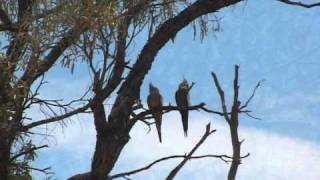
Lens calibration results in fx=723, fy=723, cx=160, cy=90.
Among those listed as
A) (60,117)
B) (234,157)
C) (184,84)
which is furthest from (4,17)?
(234,157)

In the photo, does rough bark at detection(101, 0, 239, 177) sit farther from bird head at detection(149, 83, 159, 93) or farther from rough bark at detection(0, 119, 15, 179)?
bird head at detection(149, 83, 159, 93)

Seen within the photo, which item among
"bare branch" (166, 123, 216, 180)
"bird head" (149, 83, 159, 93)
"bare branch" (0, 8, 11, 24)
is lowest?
"bare branch" (166, 123, 216, 180)

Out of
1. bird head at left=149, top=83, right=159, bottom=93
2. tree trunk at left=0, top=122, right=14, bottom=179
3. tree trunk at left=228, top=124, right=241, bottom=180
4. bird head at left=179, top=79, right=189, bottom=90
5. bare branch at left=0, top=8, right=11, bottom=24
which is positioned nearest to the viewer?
tree trunk at left=228, top=124, right=241, bottom=180

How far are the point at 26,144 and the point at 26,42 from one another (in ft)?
7.00

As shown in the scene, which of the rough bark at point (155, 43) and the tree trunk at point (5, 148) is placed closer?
the tree trunk at point (5, 148)

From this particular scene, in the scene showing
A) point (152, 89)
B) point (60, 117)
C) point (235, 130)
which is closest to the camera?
point (235, 130)

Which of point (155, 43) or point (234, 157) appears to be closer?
point (234, 157)

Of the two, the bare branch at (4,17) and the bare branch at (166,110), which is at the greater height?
the bare branch at (4,17)

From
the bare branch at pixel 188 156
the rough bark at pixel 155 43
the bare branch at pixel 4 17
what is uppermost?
the bare branch at pixel 4 17

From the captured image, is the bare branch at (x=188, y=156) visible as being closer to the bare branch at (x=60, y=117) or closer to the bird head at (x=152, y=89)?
the bare branch at (x=60, y=117)

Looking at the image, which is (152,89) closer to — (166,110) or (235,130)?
(166,110)

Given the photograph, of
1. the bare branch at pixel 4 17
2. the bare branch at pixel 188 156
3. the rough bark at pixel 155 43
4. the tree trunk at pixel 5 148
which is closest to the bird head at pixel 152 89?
the rough bark at pixel 155 43

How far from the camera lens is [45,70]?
760 cm

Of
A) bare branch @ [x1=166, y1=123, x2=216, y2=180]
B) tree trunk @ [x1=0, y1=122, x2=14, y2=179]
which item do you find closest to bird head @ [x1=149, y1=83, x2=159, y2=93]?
tree trunk @ [x1=0, y1=122, x2=14, y2=179]
